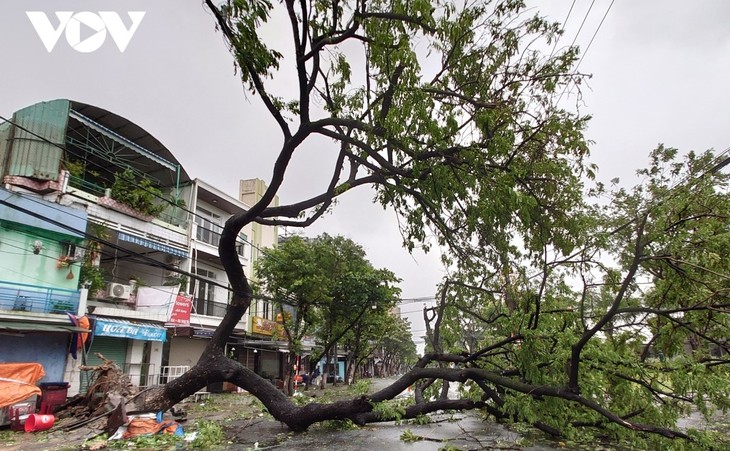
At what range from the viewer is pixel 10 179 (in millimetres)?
13320

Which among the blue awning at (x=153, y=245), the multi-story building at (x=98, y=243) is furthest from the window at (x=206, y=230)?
the blue awning at (x=153, y=245)

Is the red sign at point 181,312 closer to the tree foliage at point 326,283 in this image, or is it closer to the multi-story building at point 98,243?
the multi-story building at point 98,243

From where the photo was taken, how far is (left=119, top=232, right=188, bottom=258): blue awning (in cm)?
1580

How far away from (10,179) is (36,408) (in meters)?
6.85

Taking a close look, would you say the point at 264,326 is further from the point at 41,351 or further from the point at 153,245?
the point at 41,351

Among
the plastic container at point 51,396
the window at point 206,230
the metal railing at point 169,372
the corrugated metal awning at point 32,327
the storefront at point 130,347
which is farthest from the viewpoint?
the window at point 206,230

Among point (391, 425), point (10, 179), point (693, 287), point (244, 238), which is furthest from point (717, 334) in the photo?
point (244, 238)

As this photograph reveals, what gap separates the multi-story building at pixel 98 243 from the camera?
12.7 metres

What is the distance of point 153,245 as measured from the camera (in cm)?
1684

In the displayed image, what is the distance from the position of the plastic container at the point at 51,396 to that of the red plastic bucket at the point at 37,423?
1531 mm

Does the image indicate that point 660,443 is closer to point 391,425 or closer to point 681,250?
point 681,250

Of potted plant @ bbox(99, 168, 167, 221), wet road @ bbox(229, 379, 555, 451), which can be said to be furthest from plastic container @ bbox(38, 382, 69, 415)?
potted plant @ bbox(99, 168, 167, 221)

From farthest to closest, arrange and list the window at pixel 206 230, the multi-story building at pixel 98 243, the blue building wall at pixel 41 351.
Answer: the window at pixel 206 230, the multi-story building at pixel 98 243, the blue building wall at pixel 41 351

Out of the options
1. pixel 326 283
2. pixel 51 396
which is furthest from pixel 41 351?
pixel 326 283
